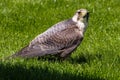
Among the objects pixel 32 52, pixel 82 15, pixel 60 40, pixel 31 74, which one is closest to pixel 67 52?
pixel 60 40

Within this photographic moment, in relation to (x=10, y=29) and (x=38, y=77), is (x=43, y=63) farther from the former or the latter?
(x=10, y=29)

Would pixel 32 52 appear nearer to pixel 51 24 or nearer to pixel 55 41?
pixel 55 41

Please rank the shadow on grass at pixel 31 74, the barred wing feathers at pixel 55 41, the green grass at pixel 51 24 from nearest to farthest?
1. the shadow on grass at pixel 31 74
2. the green grass at pixel 51 24
3. the barred wing feathers at pixel 55 41

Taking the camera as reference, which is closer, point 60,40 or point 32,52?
point 32,52

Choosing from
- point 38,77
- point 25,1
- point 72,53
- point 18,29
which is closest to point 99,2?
point 25,1

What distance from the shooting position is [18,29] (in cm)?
1162

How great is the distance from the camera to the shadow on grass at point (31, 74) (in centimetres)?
734

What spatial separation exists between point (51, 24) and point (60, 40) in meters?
2.78

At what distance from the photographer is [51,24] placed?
12.1 metres

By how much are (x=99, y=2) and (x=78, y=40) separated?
445 centimetres

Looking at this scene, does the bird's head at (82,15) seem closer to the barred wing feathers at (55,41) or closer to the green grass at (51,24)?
the barred wing feathers at (55,41)

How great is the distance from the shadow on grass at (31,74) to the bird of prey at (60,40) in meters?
1.09

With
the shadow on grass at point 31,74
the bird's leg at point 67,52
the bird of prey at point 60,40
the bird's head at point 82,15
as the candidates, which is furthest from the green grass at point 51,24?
the bird's head at point 82,15

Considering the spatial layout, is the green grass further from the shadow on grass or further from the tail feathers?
the tail feathers
